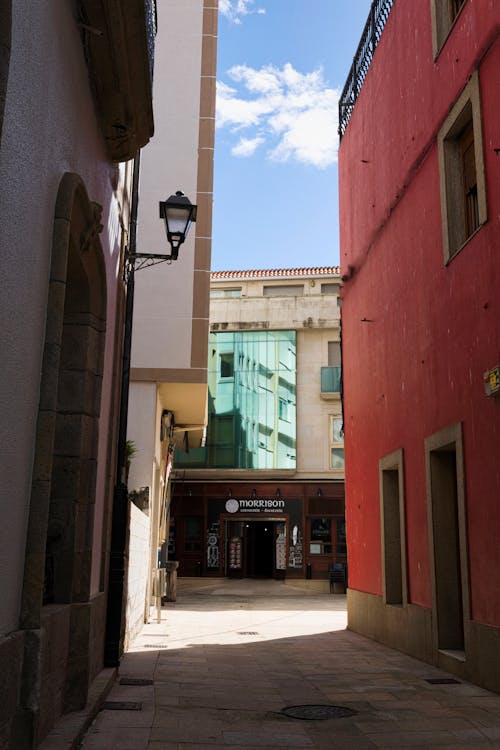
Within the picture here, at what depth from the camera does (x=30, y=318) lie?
14.9 feet

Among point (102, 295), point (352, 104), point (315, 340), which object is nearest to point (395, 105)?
point (352, 104)

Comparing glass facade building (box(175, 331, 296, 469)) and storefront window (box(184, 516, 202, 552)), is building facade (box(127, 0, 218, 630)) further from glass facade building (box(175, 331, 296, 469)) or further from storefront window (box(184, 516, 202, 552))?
glass facade building (box(175, 331, 296, 469))

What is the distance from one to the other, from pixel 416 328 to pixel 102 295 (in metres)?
5.56

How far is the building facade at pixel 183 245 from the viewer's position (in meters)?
16.1

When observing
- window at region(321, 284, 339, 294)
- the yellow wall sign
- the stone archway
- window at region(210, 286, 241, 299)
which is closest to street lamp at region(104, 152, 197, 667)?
the stone archway

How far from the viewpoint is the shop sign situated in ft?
104

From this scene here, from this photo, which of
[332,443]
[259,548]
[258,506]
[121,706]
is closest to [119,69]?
[121,706]

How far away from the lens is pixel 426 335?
35.7 feet

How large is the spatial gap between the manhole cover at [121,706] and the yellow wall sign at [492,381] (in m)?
4.62

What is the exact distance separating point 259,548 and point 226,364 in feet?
26.1

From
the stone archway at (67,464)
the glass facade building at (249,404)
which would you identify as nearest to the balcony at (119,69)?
the stone archway at (67,464)

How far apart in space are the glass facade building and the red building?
1633 centimetres

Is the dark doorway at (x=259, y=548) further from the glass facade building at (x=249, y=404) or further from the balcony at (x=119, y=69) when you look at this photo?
the balcony at (x=119, y=69)

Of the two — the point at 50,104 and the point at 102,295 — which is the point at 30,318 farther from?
the point at 102,295
